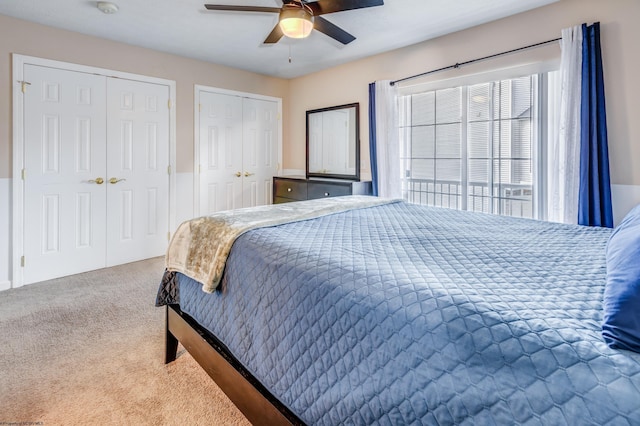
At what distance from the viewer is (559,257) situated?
4.27ft

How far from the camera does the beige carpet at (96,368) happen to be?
5.47 feet

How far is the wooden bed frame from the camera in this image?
1.27 metres

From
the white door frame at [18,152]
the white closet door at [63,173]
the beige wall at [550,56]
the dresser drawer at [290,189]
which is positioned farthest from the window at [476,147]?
the white door frame at [18,152]

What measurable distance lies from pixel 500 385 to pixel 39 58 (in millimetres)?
4359

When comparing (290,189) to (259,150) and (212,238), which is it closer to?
(259,150)

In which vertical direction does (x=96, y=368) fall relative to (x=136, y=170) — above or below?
below

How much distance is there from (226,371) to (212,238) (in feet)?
1.96

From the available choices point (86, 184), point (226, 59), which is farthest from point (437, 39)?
point (86, 184)

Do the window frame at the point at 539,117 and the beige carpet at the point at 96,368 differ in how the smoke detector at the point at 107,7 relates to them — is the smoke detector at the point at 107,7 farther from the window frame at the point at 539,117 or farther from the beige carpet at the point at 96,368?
the window frame at the point at 539,117

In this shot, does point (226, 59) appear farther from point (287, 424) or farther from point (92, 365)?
point (287, 424)

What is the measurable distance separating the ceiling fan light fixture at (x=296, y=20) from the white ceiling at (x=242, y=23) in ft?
2.46

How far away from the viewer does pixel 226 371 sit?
1.53 metres

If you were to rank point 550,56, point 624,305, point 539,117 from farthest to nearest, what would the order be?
point 539,117 → point 550,56 → point 624,305

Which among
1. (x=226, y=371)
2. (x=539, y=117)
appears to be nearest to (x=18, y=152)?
(x=226, y=371)
